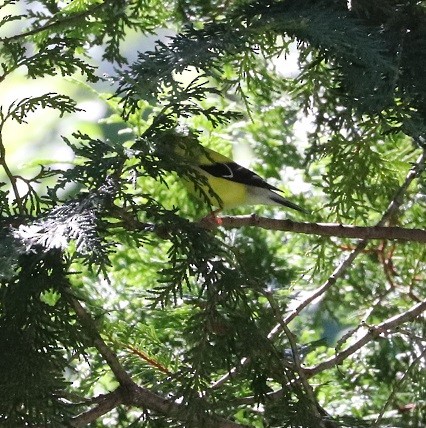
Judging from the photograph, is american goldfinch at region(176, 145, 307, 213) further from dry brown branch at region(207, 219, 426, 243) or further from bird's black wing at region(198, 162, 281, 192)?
dry brown branch at region(207, 219, 426, 243)

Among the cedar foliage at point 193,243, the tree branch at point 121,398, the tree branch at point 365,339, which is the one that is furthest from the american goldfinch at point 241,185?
the tree branch at point 121,398

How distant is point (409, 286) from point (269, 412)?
106cm

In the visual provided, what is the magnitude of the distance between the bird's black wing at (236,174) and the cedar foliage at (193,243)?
101 mm

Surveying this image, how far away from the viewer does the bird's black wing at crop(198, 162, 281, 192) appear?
229 centimetres

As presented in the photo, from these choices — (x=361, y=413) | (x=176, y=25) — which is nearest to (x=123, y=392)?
(x=361, y=413)

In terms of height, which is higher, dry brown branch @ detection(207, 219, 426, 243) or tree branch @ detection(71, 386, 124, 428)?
dry brown branch @ detection(207, 219, 426, 243)

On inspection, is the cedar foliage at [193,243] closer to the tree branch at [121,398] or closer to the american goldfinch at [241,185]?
the tree branch at [121,398]

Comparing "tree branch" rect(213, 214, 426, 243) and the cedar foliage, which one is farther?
"tree branch" rect(213, 214, 426, 243)

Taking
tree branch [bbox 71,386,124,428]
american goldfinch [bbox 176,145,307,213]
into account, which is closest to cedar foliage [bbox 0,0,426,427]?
tree branch [bbox 71,386,124,428]

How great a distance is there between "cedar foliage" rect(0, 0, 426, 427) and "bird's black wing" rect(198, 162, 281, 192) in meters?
0.10

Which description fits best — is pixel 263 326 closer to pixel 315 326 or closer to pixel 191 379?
pixel 191 379

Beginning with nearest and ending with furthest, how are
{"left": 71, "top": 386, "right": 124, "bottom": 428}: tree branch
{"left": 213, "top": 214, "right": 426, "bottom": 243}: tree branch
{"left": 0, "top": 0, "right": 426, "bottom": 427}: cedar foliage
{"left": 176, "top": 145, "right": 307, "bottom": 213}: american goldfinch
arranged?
{"left": 0, "top": 0, "right": 426, "bottom": 427}: cedar foliage → {"left": 71, "top": 386, "right": 124, "bottom": 428}: tree branch → {"left": 213, "top": 214, "right": 426, "bottom": 243}: tree branch → {"left": 176, "top": 145, "right": 307, "bottom": 213}: american goldfinch

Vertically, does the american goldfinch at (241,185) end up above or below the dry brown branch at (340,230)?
above

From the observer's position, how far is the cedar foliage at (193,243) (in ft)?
3.38
